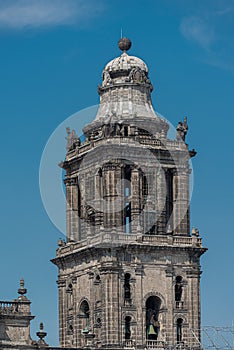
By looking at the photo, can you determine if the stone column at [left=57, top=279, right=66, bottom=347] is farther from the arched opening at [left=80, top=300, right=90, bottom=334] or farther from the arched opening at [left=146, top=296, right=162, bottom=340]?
the arched opening at [left=146, top=296, right=162, bottom=340]

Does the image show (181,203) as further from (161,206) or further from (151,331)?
(151,331)

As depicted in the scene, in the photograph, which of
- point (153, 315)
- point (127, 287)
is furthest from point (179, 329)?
point (127, 287)

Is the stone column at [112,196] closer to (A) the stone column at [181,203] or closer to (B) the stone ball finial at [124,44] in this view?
(A) the stone column at [181,203]

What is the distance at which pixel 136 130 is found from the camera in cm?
15675

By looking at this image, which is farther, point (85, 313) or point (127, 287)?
point (85, 313)

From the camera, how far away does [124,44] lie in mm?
160125

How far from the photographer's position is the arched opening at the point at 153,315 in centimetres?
15338

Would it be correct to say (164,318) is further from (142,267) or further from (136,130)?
(136,130)

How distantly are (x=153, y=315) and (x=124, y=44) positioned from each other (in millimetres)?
22401

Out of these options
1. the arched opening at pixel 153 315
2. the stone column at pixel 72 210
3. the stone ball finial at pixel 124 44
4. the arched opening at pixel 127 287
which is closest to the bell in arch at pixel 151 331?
the arched opening at pixel 153 315

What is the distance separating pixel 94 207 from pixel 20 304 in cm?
1263

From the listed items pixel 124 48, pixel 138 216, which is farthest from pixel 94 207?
pixel 124 48

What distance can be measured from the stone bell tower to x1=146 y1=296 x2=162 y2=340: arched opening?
0.08m

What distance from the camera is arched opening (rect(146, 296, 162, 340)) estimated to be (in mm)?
153375
